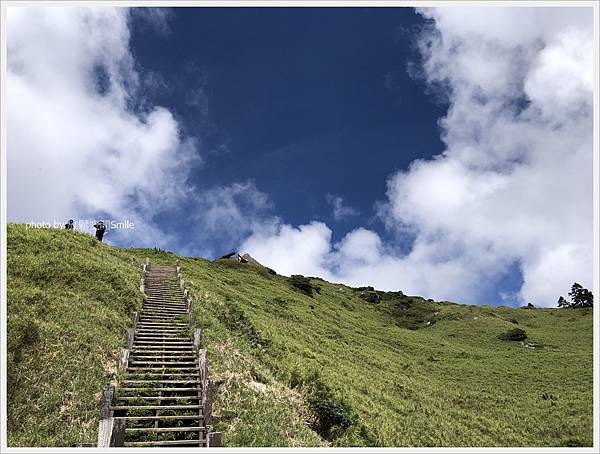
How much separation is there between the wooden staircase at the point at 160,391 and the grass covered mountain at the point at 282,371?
1.00m

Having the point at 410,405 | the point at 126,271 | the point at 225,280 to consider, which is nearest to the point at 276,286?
the point at 225,280

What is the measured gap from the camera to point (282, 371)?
25578 mm

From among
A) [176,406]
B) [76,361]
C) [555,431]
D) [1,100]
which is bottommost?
[555,431]

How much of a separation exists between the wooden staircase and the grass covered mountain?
998 mm

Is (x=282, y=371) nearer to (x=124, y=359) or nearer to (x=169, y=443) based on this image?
(x=124, y=359)

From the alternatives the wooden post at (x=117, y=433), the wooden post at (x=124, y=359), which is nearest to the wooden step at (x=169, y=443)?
the wooden post at (x=117, y=433)

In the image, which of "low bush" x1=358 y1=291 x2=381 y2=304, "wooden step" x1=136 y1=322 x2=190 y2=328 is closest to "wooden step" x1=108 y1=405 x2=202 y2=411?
"wooden step" x1=136 y1=322 x2=190 y2=328

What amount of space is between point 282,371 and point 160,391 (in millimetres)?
8996

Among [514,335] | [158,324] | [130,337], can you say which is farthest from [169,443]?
[514,335]

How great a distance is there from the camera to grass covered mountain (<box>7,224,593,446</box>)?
706 inches

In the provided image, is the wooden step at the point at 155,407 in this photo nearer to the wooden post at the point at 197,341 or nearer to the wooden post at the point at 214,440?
the wooden post at the point at 214,440

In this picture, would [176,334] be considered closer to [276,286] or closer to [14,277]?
[14,277]

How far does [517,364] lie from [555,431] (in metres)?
18.5

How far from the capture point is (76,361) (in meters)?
19.6
